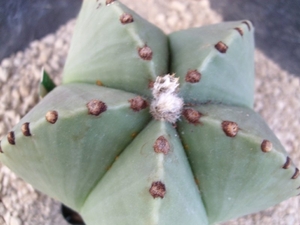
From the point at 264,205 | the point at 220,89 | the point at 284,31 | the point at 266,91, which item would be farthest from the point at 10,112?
the point at 284,31

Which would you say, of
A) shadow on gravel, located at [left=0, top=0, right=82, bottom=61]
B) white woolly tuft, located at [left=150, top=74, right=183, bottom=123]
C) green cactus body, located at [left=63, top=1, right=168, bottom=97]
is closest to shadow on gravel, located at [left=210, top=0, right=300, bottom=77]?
shadow on gravel, located at [left=0, top=0, right=82, bottom=61]

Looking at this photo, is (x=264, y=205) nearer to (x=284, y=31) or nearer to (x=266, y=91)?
(x=266, y=91)

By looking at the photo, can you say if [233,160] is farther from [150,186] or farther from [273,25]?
[273,25]

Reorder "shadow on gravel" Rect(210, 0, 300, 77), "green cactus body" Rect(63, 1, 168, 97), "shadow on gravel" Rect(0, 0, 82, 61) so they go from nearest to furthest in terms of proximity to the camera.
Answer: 1. "green cactus body" Rect(63, 1, 168, 97)
2. "shadow on gravel" Rect(0, 0, 82, 61)
3. "shadow on gravel" Rect(210, 0, 300, 77)

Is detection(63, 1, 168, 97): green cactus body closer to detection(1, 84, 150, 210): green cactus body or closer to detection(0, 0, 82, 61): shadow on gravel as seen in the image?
detection(1, 84, 150, 210): green cactus body

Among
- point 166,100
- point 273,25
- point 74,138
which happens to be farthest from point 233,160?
point 273,25

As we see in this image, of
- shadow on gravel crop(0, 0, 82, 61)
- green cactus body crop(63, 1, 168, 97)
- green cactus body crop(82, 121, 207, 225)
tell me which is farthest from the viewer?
shadow on gravel crop(0, 0, 82, 61)
